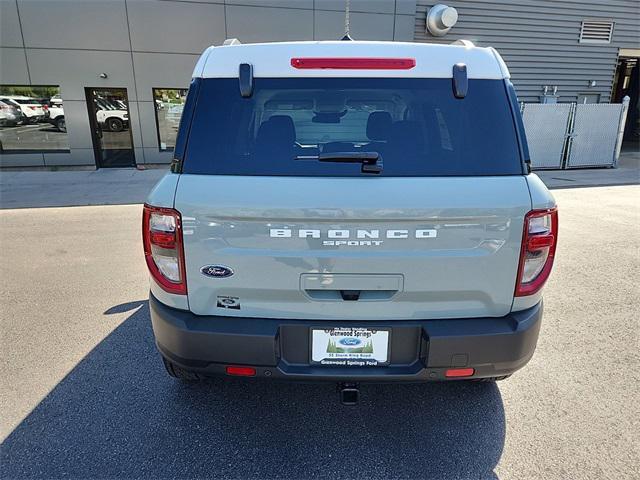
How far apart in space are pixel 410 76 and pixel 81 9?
12499 mm

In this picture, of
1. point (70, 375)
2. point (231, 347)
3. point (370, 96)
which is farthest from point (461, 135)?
point (70, 375)

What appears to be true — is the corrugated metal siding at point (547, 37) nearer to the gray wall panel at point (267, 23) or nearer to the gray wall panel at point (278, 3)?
the gray wall panel at point (278, 3)

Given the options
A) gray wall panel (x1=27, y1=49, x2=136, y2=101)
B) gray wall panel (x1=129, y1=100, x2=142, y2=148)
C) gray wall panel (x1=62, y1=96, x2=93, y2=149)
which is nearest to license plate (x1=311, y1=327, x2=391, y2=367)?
gray wall panel (x1=129, y1=100, x2=142, y2=148)

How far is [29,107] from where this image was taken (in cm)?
1159

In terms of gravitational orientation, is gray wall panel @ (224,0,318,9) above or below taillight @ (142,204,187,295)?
above

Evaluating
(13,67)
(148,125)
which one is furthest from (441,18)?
(13,67)

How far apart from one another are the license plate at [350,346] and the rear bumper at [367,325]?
3 centimetres

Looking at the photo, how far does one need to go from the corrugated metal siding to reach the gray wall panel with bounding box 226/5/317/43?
3.90m

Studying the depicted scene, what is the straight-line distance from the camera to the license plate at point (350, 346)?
6.40 feet

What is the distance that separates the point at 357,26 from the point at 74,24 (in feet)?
26.2

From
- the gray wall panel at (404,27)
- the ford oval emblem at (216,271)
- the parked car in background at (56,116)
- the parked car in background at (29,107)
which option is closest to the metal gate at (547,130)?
the gray wall panel at (404,27)

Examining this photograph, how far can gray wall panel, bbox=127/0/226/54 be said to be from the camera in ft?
36.5

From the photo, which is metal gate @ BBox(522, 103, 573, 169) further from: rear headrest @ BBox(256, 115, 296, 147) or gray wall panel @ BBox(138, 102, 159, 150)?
rear headrest @ BBox(256, 115, 296, 147)

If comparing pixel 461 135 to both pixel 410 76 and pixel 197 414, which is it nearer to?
pixel 410 76
